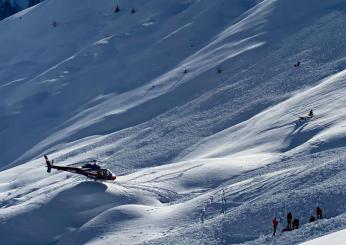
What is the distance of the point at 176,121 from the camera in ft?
141

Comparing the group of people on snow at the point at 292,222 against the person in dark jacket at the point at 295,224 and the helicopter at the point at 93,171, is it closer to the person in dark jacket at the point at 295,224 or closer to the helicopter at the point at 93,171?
the person in dark jacket at the point at 295,224

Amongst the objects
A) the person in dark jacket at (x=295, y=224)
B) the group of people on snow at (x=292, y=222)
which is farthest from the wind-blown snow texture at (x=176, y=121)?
the person in dark jacket at (x=295, y=224)

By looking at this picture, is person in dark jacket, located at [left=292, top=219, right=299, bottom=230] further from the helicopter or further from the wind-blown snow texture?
the helicopter

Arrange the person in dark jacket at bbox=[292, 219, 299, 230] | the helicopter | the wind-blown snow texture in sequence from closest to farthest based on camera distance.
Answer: the person in dark jacket at bbox=[292, 219, 299, 230], the wind-blown snow texture, the helicopter

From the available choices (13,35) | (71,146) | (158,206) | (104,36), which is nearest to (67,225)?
(158,206)

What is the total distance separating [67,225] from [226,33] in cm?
2172

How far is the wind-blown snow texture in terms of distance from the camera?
3086 centimetres

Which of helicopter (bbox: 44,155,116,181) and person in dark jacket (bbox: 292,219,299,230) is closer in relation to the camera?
person in dark jacket (bbox: 292,219,299,230)

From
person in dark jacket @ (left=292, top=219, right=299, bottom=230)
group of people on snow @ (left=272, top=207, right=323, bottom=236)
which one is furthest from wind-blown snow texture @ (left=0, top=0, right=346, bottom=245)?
person in dark jacket @ (left=292, top=219, right=299, bottom=230)

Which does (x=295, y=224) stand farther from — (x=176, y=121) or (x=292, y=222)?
(x=176, y=121)

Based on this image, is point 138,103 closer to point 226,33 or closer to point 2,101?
point 226,33

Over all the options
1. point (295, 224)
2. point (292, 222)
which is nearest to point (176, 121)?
point (292, 222)

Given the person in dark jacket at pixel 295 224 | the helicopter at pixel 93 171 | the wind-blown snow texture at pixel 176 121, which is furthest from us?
the helicopter at pixel 93 171

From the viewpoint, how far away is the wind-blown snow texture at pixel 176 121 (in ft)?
101
